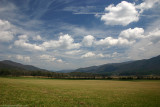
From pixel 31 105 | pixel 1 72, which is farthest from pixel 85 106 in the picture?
pixel 1 72

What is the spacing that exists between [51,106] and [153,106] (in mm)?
15851

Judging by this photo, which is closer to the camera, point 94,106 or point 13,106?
point 13,106

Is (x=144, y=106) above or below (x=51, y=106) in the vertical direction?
below

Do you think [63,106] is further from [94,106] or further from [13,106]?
[13,106]

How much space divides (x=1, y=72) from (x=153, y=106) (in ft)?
664

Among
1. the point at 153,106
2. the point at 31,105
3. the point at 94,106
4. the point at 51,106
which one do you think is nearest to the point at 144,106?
the point at 153,106

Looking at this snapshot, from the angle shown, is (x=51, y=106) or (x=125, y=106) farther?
(x=125, y=106)

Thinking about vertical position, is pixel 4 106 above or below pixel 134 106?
above

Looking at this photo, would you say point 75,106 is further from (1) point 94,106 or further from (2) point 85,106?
(1) point 94,106

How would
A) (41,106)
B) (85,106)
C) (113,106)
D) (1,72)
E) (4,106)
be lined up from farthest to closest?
1. (1,72)
2. (113,106)
3. (85,106)
4. (41,106)
5. (4,106)

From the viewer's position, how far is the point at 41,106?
14914mm

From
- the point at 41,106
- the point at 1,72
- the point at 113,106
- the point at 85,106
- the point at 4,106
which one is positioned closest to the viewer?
the point at 4,106

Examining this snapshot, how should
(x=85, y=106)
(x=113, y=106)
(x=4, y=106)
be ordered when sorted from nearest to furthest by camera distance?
(x=4, y=106) → (x=85, y=106) → (x=113, y=106)

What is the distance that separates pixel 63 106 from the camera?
51.2 ft
